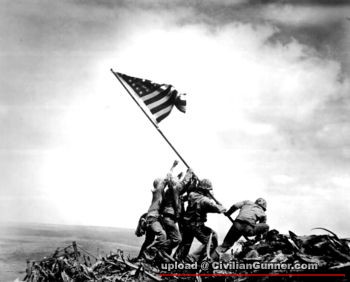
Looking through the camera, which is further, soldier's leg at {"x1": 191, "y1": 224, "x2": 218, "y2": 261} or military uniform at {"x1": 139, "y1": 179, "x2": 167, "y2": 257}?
military uniform at {"x1": 139, "y1": 179, "x2": 167, "y2": 257}

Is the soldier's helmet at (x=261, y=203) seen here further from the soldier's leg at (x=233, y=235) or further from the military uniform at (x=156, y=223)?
the military uniform at (x=156, y=223)

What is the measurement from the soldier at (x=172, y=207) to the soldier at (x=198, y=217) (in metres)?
0.21

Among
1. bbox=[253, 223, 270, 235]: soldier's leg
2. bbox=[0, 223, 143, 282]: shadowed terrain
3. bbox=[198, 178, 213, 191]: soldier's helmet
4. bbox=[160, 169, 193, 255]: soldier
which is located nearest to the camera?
bbox=[253, 223, 270, 235]: soldier's leg

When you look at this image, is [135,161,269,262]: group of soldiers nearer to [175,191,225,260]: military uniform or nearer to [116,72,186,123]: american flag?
[175,191,225,260]: military uniform

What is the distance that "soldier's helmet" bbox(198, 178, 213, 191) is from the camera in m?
10.3

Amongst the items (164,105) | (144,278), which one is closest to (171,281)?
(144,278)

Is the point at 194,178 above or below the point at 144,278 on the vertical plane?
above

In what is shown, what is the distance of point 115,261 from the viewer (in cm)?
923

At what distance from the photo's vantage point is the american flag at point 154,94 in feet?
36.2

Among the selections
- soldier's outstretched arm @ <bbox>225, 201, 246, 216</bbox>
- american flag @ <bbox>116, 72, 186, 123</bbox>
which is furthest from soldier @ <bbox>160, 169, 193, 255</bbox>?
american flag @ <bbox>116, 72, 186, 123</bbox>

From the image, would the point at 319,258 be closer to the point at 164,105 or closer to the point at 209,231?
the point at 209,231

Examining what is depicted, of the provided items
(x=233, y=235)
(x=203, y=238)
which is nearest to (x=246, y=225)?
(x=233, y=235)

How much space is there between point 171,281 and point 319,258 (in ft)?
8.89

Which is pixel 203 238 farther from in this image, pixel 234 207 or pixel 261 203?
pixel 261 203
